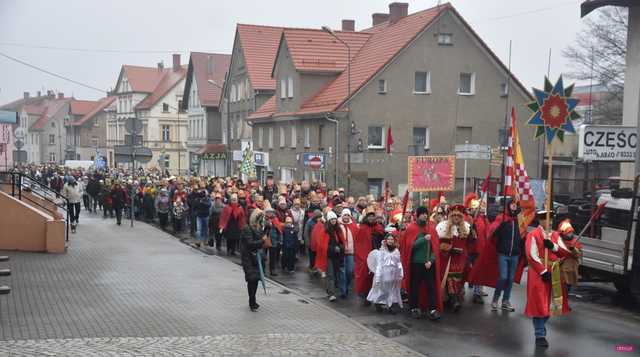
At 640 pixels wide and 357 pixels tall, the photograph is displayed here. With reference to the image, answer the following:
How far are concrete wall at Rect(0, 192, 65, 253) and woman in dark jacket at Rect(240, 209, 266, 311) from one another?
675 cm

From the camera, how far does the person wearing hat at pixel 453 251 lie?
1277cm

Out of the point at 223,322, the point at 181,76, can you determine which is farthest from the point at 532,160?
the point at 181,76

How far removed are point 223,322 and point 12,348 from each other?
3115 mm

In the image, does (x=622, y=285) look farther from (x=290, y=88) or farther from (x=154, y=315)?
(x=290, y=88)

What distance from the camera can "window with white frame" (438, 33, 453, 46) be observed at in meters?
38.4

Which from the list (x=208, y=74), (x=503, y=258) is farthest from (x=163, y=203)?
(x=208, y=74)

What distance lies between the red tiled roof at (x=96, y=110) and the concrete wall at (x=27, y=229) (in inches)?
3793

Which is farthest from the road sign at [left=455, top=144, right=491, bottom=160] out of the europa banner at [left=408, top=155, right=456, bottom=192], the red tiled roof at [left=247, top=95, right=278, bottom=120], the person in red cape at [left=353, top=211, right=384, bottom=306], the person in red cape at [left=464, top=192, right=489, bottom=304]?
the red tiled roof at [left=247, top=95, right=278, bottom=120]

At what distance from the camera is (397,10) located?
144ft

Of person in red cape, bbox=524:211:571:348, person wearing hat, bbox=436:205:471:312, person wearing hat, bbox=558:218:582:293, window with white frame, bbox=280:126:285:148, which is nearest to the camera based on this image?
person in red cape, bbox=524:211:571:348

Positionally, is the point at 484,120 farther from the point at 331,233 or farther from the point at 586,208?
the point at 331,233

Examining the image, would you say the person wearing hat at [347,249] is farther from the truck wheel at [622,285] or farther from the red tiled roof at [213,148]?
the red tiled roof at [213,148]

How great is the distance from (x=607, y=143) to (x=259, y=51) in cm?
3712

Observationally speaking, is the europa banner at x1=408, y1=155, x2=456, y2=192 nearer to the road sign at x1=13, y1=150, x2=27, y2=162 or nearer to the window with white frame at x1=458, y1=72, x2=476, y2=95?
the road sign at x1=13, y1=150, x2=27, y2=162
